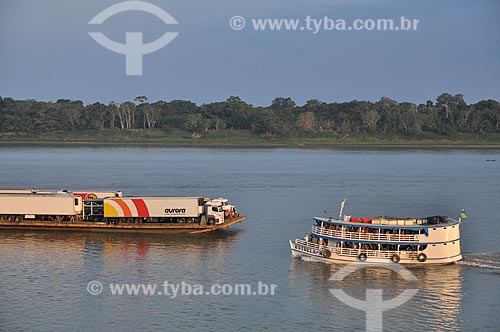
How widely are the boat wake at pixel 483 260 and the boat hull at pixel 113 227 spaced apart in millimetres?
20714

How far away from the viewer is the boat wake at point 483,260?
54.3 meters

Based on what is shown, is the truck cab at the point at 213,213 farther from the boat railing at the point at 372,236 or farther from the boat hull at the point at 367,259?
the boat railing at the point at 372,236

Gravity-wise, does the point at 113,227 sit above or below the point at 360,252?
above

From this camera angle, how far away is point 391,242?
54.6 m

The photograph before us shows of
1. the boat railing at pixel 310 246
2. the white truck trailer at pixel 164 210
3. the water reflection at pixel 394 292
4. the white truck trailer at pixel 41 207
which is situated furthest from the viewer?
the white truck trailer at pixel 41 207

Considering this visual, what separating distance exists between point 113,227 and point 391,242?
80.7ft

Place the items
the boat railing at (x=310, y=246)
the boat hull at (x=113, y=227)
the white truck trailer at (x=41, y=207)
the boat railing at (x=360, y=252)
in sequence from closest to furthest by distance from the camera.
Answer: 1. the boat railing at (x=360, y=252)
2. the boat railing at (x=310, y=246)
3. the boat hull at (x=113, y=227)
4. the white truck trailer at (x=41, y=207)

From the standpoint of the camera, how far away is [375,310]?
44.7 m

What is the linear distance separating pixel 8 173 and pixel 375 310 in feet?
312

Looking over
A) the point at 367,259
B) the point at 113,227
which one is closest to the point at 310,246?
the point at 367,259
